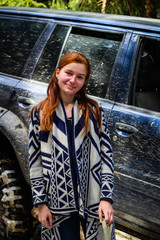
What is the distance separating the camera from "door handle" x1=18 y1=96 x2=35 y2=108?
81.5 inches

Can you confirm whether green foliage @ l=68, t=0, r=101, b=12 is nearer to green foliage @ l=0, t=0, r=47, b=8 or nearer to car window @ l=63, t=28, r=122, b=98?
green foliage @ l=0, t=0, r=47, b=8

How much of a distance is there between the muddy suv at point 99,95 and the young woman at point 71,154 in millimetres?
517

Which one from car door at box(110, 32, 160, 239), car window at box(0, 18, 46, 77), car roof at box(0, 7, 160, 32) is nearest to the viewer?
car door at box(110, 32, 160, 239)

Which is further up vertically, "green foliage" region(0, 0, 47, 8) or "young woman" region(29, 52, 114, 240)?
"green foliage" region(0, 0, 47, 8)

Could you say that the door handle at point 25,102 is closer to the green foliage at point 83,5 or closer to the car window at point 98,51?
the car window at point 98,51

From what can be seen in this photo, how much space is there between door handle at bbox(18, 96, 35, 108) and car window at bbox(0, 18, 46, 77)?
0.27m

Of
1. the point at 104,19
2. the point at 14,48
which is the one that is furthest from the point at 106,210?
the point at 14,48

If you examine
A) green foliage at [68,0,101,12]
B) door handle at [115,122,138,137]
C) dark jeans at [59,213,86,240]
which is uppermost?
green foliage at [68,0,101,12]

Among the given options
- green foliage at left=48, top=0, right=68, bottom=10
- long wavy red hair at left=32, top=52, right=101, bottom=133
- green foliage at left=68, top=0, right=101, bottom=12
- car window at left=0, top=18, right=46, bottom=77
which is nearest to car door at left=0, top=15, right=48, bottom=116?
car window at left=0, top=18, right=46, bottom=77

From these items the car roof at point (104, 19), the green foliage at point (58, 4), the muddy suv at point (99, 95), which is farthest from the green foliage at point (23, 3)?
the muddy suv at point (99, 95)

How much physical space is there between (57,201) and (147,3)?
4631 millimetres

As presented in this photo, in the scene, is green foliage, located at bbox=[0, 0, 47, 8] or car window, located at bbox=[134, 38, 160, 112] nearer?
car window, located at bbox=[134, 38, 160, 112]

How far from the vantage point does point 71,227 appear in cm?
149

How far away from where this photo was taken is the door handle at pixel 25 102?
207 centimetres
